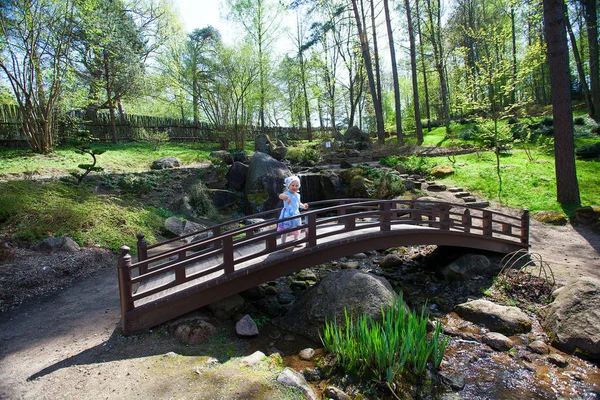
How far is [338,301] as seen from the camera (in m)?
5.23

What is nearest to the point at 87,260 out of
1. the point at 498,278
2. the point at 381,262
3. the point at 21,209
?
the point at 21,209

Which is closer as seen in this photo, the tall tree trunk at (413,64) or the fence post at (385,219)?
the fence post at (385,219)

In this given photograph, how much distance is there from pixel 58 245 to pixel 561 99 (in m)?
14.9

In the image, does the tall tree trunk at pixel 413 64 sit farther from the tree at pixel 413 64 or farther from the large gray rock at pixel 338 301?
the large gray rock at pixel 338 301

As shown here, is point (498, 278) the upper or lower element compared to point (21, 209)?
lower

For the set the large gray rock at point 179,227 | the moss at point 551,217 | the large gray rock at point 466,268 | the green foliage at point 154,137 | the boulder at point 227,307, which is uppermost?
the green foliage at point 154,137

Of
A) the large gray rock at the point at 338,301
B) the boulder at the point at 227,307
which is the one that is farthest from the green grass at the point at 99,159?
the large gray rock at the point at 338,301

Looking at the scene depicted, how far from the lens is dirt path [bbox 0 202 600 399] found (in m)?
3.53

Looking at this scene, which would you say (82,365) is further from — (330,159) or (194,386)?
(330,159)

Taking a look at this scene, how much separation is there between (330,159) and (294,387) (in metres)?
A: 14.4

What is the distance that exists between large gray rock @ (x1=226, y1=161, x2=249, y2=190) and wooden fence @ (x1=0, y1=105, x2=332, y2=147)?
6830 mm

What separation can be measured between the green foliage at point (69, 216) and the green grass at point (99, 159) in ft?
9.11

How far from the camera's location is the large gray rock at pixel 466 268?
7602 millimetres

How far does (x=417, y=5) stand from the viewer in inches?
918
